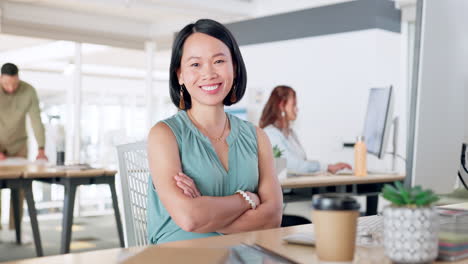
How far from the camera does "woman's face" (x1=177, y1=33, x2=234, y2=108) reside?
166 centimetres

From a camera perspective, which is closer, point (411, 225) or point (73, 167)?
point (411, 225)

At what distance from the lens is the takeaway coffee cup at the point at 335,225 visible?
34.1 inches

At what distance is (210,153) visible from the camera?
1687 mm

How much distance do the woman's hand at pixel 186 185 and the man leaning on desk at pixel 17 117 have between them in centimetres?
442

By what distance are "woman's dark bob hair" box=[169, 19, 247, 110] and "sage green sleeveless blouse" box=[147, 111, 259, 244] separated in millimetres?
95

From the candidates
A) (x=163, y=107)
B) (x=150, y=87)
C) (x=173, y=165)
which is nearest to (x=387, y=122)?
(x=173, y=165)

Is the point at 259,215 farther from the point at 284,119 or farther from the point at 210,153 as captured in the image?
the point at 284,119

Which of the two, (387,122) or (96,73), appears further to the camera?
(96,73)

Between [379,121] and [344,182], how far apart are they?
552 millimetres

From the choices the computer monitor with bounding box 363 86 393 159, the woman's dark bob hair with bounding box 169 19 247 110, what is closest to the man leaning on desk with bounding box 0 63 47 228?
the computer monitor with bounding box 363 86 393 159

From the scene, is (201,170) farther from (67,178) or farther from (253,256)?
(67,178)

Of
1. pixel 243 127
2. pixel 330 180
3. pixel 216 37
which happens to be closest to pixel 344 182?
pixel 330 180

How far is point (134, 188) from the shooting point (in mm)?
1961

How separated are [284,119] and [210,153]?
102 inches
